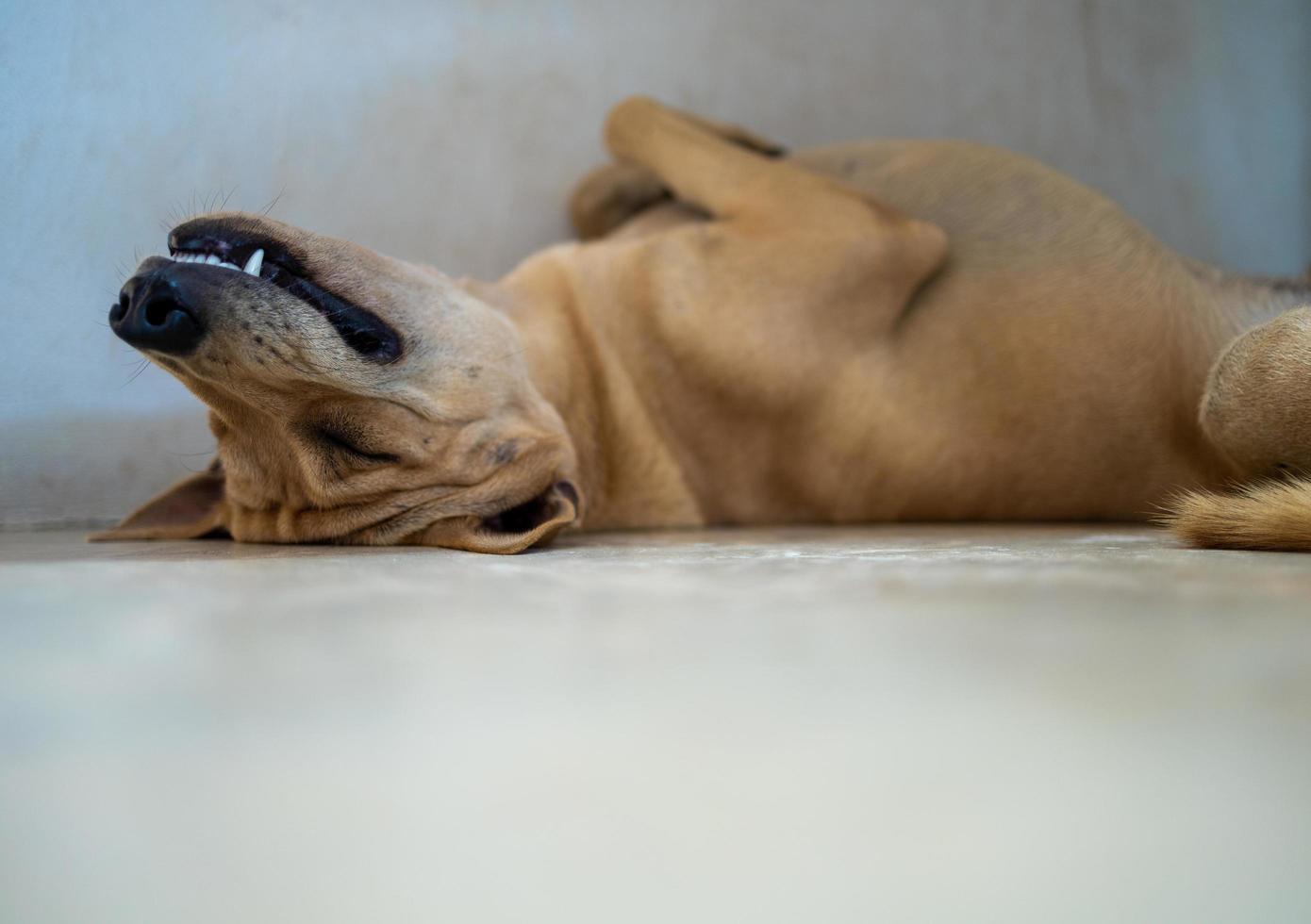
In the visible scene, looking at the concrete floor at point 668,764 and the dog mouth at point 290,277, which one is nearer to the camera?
the concrete floor at point 668,764

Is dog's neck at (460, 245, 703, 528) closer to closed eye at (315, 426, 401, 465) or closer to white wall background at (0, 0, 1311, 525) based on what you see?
closed eye at (315, 426, 401, 465)

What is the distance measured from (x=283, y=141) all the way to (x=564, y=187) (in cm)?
97

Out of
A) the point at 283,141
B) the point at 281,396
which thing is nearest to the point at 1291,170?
the point at 283,141

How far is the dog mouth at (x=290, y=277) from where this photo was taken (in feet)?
6.54

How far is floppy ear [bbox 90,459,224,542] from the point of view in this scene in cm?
242

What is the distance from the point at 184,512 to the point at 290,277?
0.78 m

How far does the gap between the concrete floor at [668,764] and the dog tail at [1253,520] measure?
0.66 metres

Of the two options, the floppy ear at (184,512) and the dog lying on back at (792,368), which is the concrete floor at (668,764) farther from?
the floppy ear at (184,512)

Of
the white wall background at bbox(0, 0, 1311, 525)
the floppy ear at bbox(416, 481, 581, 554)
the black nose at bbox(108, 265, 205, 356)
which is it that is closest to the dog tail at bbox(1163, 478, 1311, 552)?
the floppy ear at bbox(416, 481, 581, 554)

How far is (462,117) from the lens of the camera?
345 centimetres

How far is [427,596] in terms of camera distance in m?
1.32

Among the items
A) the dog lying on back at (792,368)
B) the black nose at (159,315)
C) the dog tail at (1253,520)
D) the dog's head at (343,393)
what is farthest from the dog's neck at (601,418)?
the dog tail at (1253,520)

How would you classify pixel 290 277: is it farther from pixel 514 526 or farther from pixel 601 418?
pixel 601 418

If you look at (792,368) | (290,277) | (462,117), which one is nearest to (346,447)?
(290,277)
